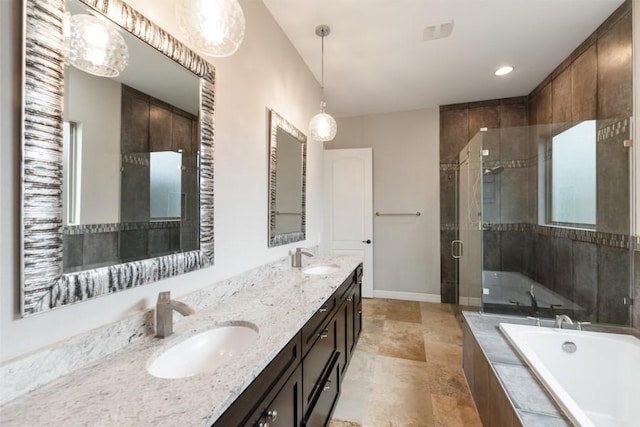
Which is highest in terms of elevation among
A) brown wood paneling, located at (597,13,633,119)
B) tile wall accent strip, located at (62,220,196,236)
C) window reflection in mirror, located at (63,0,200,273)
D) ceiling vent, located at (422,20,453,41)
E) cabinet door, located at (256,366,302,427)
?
ceiling vent, located at (422,20,453,41)

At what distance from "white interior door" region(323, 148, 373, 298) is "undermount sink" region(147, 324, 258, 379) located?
9.54 ft

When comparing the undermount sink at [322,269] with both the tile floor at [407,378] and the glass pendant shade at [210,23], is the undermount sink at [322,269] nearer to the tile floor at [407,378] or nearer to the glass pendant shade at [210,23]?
the tile floor at [407,378]

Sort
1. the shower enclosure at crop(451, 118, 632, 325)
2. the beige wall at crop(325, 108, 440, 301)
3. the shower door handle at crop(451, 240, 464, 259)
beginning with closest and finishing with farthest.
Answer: the shower enclosure at crop(451, 118, 632, 325)
the shower door handle at crop(451, 240, 464, 259)
the beige wall at crop(325, 108, 440, 301)

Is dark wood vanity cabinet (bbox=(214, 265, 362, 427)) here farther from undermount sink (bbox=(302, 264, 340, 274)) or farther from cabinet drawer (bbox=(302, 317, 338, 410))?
undermount sink (bbox=(302, 264, 340, 274))

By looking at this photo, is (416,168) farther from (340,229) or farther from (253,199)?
(253,199)

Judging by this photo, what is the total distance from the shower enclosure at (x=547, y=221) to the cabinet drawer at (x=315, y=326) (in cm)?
175

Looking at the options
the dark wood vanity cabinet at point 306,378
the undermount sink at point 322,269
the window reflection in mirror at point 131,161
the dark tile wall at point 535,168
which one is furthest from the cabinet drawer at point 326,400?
the dark tile wall at point 535,168

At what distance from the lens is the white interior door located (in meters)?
4.06

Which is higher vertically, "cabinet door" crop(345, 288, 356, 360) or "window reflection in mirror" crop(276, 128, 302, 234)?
"window reflection in mirror" crop(276, 128, 302, 234)

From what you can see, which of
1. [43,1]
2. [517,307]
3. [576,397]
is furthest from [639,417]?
[43,1]

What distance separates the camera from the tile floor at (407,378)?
182cm

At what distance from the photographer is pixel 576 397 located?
166 centimetres

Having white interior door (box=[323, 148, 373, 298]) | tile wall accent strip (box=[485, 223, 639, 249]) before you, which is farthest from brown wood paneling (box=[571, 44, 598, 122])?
white interior door (box=[323, 148, 373, 298])

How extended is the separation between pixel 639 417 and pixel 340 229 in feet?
10.2
